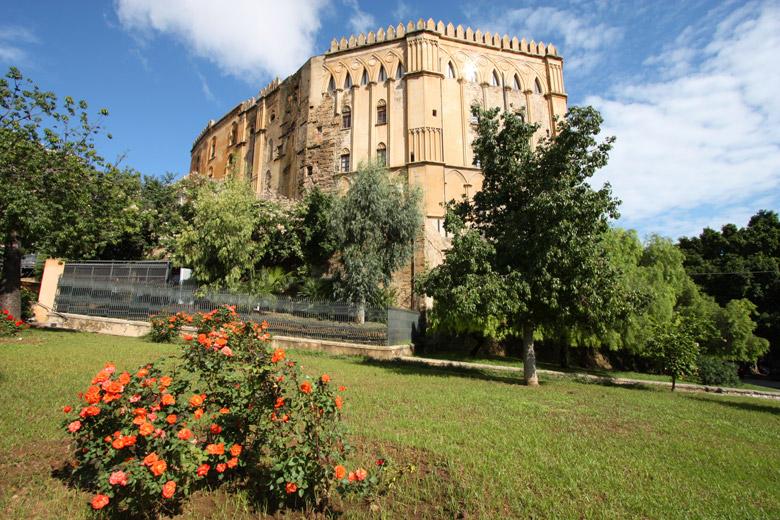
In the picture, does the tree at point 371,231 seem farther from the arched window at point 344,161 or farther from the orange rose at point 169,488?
the arched window at point 344,161

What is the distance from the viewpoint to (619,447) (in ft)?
15.4

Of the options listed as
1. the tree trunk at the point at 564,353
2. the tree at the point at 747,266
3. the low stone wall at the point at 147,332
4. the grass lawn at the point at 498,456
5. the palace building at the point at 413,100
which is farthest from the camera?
the tree at the point at 747,266

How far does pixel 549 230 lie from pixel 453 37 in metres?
28.6

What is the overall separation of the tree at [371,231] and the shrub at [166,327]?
586cm

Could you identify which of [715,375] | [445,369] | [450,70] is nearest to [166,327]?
[445,369]

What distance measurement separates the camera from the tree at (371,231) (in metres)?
16.2

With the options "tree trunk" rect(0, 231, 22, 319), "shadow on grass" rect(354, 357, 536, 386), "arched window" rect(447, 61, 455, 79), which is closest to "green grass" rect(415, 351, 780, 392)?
"shadow on grass" rect(354, 357, 536, 386)

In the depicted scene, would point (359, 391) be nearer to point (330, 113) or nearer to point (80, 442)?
point (80, 442)

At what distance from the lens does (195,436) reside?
2.83m

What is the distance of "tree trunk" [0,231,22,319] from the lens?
12.3 m

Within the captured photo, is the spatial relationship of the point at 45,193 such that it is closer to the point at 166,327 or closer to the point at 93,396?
the point at 166,327

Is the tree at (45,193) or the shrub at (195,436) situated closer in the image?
the shrub at (195,436)

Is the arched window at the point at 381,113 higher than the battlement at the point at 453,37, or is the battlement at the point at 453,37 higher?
the battlement at the point at 453,37

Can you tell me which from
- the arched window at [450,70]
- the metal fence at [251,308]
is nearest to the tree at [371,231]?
the metal fence at [251,308]
